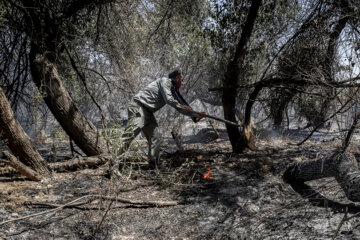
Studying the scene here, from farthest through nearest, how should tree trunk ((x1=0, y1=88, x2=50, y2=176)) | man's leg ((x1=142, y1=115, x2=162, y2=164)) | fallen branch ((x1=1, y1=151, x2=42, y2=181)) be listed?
man's leg ((x1=142, y1=115, x2=162, y2=164))
tree trunk ((x1=0, y1=88, x2=50, y2=176))
fallen branch ((x1=1, y1=151, x2=42, y2=181))

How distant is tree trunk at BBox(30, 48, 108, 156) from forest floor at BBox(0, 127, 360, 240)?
60 cm

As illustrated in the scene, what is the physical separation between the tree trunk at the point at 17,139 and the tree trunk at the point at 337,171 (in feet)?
11.4

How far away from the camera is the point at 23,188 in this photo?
3.68m

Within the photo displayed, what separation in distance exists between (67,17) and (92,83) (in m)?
3.33

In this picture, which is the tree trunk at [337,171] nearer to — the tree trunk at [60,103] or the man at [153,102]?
the man at [153,102]

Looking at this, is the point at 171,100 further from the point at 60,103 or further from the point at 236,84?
the point at 60,103

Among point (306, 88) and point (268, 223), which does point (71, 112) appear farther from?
point (306, 88)

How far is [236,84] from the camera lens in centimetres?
544

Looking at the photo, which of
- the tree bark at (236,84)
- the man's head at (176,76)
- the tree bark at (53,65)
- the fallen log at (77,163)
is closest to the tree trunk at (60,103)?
the tree bark at (53,65)

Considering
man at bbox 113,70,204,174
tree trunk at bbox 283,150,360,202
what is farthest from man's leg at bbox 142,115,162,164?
tree trunk at bbox 283,150,360,202

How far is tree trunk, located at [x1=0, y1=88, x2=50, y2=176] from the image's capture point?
Answer: 3652 millimetres

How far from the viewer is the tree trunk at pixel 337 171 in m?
3.04

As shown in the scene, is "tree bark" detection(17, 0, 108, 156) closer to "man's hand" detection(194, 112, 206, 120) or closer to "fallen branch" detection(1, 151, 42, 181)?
"fallen branch" detection(1, 151, 42, 181)

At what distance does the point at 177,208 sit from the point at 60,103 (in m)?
2.56
